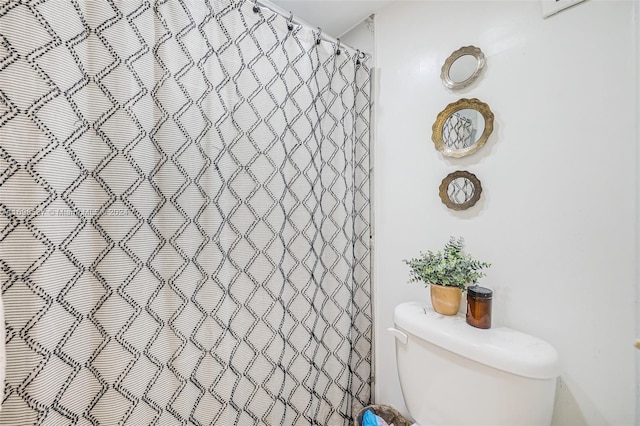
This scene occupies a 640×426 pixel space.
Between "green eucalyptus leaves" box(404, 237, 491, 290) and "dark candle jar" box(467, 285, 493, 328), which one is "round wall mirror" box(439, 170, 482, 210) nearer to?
"green eucalyptus leaves" box(404, 237, 491, 290)

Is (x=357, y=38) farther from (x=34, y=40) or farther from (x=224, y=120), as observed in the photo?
(x=34, y=40)

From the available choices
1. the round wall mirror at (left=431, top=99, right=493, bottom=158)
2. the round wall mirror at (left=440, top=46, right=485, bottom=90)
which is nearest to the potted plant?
the round wall mirror at (left=431, top=99, right=493, bottom=158)

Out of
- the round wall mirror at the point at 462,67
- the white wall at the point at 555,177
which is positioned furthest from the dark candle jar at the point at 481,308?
the round wall mirror at the point at 462,67

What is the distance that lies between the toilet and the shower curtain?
1.24 ft

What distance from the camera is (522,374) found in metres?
0.73

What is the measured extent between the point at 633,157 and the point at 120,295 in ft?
4.65

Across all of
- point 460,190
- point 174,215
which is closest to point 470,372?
point 460,190

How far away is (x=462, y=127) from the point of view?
107cm

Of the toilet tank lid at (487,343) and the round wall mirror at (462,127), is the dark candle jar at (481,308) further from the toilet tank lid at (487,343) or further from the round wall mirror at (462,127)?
the round wall mirror at (462,127)

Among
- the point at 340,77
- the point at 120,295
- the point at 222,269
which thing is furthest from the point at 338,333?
the point at 340,77

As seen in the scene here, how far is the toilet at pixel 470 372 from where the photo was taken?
74 cm

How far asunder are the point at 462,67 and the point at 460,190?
0.46 metres

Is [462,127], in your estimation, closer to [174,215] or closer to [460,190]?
[460,190]

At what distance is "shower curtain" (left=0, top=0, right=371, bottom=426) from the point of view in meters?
0.65
